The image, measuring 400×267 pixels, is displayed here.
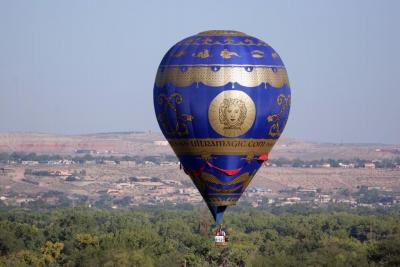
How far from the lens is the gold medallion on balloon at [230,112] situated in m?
58.5

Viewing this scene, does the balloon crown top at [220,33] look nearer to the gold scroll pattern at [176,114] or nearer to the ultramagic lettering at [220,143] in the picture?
the gold scroll pattern at [176,114]

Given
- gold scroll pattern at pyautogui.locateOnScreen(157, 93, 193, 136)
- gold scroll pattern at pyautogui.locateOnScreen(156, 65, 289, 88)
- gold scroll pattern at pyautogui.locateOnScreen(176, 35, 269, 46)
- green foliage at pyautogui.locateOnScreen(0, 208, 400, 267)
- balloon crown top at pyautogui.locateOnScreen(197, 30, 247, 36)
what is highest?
balloon crown top at pyautogui.locateOnScreen(197, 30, 247, 36)

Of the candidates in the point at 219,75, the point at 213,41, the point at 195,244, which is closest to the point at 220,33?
the point at 213,41

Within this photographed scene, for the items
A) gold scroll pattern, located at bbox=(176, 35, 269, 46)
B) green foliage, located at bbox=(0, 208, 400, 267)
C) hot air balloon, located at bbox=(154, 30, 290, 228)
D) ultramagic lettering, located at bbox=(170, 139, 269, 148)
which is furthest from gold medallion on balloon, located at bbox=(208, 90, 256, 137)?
green foliage, located at bbox=(0, 208, 400, 267)

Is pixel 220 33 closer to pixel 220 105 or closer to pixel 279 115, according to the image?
pixel 220 105

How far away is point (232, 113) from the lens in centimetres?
5881

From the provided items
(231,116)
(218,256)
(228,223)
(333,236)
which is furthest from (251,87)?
(228,223)

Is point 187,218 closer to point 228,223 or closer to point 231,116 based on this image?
point 228,223

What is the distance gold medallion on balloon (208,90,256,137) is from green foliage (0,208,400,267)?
1520 inches

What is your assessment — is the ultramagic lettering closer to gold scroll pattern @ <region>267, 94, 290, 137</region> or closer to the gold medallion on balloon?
the gold medallion on balloon

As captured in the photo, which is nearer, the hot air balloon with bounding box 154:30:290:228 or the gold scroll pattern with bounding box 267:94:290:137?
the hot air balloon with bounding box 154:30:290:228

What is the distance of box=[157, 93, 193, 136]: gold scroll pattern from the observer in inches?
2334

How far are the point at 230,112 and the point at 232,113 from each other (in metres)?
0.10

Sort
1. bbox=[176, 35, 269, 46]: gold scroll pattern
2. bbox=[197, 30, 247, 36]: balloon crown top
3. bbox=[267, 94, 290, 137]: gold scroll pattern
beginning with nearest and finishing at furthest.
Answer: bbox=[176, 35, 269, 46]: gold scroll pattern → bbox=[197, 30, 247, 36]: balloon crown top → bbox=[267, 94, 290, 137]: gold scroll pattern
